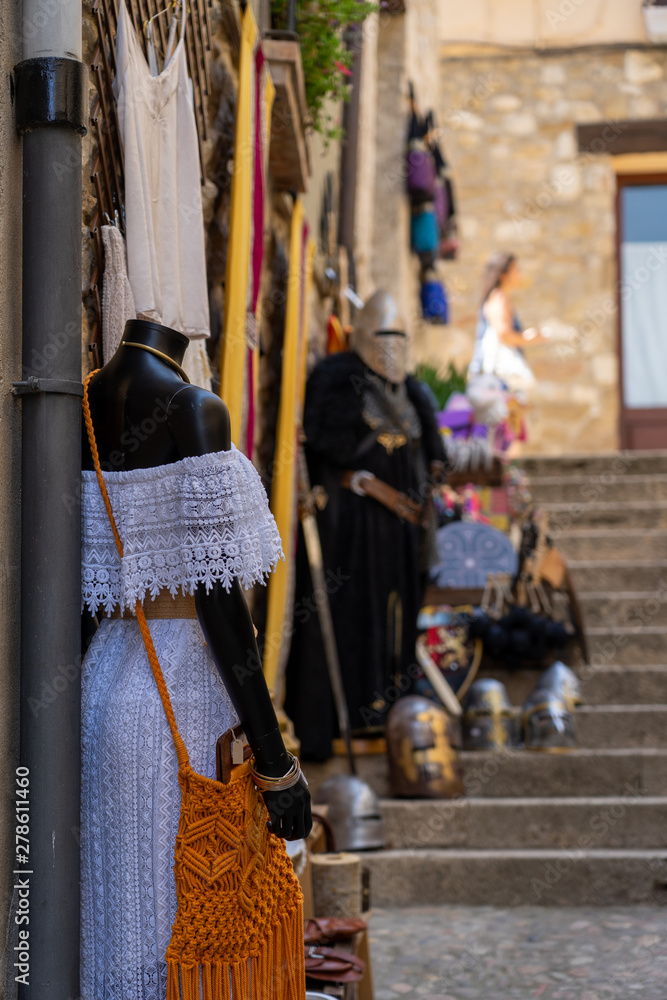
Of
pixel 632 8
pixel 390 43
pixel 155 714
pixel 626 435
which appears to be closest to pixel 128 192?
pixel 155 714

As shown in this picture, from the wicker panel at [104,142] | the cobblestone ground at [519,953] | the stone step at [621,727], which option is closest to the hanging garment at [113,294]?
the wicker panel at [104,142]

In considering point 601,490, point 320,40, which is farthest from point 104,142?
point 601,490

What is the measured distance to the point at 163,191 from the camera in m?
2.39

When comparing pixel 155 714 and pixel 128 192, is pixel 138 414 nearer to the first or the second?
pixel 155 714

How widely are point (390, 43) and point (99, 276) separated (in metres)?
7.34

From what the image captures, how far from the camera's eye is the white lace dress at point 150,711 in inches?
66.9

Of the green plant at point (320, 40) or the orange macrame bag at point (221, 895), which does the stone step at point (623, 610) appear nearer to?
the green plant at point (320, 40)

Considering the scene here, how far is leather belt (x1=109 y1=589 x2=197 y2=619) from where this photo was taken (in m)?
1.79

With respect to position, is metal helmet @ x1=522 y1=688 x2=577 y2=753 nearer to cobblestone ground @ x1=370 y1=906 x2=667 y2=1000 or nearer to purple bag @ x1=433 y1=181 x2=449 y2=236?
cobblestone ground @ x1=370 y1=906 x2=667 y2=1000

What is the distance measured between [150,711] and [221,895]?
0.28 metres

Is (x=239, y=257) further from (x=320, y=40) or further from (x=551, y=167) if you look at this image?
(x=551, y=167)

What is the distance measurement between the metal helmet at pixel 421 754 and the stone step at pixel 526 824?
74mm

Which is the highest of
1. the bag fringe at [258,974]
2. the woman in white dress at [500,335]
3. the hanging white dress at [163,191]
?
the woman in white dress at [500,335]

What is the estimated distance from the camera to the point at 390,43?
8812 mm
